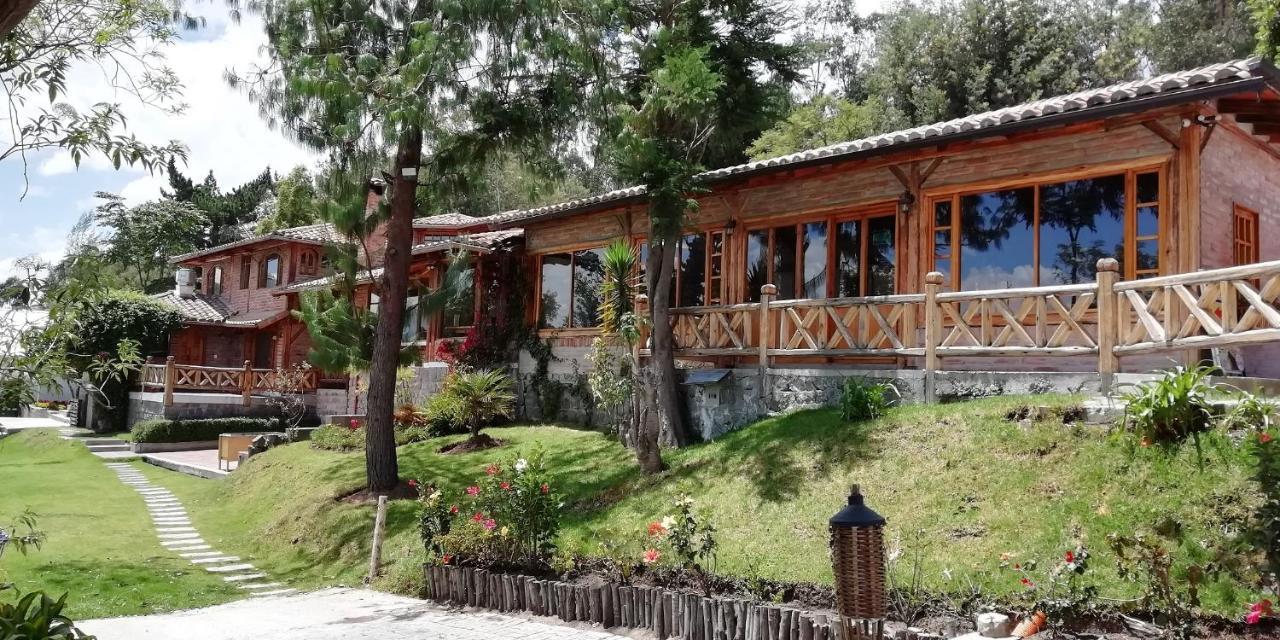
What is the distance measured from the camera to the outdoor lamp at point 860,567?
521 cm

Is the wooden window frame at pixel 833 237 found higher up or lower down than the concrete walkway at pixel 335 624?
higher up

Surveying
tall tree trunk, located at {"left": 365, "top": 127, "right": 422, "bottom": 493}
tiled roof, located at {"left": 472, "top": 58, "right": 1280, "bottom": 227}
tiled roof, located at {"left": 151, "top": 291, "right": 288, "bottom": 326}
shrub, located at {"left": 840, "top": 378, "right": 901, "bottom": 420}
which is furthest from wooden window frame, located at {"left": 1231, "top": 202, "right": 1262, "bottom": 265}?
tiled roof, located at {"left": 151, "top": 291, "right": 288, "bottom": 326}

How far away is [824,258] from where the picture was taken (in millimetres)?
15359

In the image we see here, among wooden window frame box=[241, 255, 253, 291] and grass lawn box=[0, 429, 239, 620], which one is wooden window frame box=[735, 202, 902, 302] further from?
wooden window frame box=[241, 255, 253, 291]

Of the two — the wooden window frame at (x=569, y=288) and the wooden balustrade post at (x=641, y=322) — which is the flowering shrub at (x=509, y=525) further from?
the wooden window frame at (x=569, y=288)

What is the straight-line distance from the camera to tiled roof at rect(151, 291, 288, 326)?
34094mm

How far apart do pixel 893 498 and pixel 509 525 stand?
154 inches

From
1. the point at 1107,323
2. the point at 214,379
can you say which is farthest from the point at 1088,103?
the point at 214,379

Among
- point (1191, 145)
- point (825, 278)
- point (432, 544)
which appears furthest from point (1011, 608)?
point (825, 278)

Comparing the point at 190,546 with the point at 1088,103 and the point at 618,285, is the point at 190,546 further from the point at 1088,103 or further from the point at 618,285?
the point at 1088,103

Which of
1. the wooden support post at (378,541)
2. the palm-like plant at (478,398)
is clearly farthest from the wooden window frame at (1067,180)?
the palm-like plant at (478,398)

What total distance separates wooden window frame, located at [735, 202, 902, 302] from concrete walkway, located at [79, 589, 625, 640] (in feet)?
27.1

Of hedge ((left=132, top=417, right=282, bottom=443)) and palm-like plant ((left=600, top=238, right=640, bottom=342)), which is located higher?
palm-like plant ((left=600, top=238, right=640, bottom=342))

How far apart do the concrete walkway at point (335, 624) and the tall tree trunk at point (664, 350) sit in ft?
17.3
